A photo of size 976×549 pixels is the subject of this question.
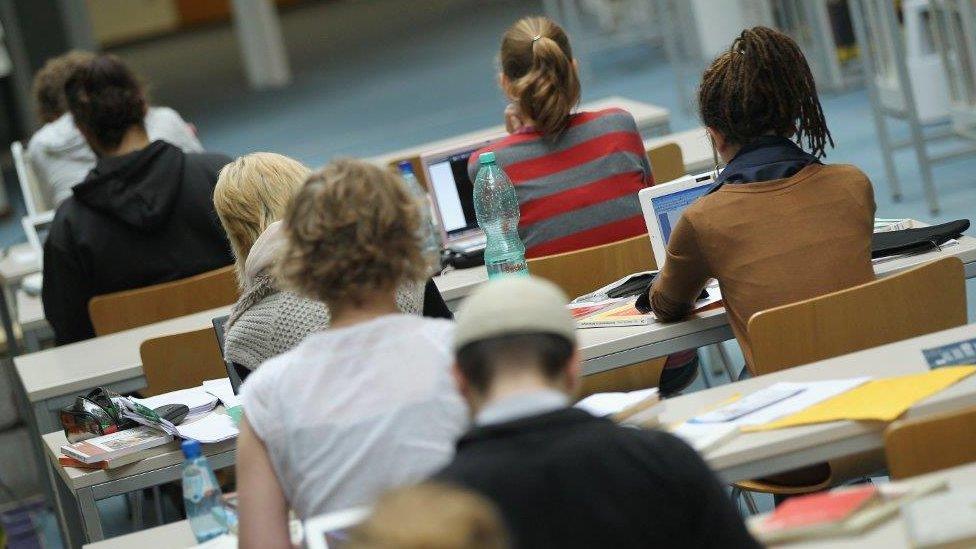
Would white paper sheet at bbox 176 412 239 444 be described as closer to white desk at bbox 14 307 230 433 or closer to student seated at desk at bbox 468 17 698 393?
white desk at bbox 14 307 230 433

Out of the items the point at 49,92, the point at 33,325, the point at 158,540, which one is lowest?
the point at 158,540

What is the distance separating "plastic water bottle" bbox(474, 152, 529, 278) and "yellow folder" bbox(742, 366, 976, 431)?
1.66 metres

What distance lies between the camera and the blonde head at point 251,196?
3.16 metres

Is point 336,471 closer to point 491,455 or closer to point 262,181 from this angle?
point 491,455

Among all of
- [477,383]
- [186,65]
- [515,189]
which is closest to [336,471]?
[477,383]

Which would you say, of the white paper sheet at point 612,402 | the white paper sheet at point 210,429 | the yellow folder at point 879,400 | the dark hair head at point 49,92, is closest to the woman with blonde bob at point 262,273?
the white paper sheet at point 210,429

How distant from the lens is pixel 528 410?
1643 mm

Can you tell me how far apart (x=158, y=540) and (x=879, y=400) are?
1378 millimetres

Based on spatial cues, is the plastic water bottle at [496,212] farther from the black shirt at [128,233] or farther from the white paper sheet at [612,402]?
the white paper sheet at [612,402]

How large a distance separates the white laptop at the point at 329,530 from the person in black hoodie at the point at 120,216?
9.75ft

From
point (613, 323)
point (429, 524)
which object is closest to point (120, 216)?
point (613, 323)

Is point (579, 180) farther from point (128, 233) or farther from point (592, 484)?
point (592, 484)

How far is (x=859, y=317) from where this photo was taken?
2.86 m

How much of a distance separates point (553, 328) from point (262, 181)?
162 centimetres
